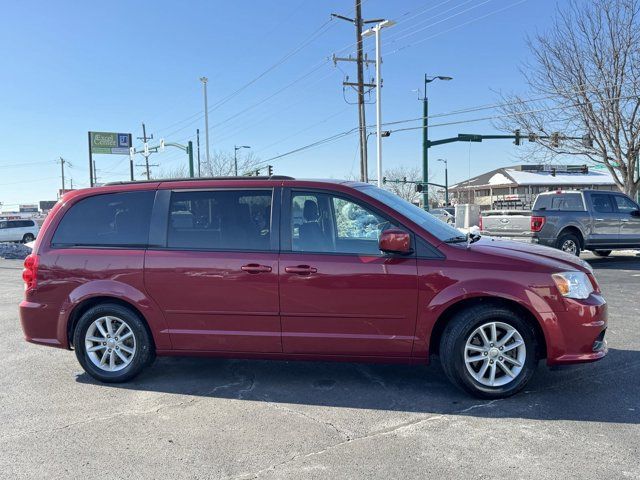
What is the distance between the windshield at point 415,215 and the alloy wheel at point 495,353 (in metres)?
0.84

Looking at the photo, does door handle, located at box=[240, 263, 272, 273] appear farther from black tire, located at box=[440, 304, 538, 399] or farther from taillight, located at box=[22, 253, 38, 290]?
taillight, located at box=[22, 253, 38, 290]

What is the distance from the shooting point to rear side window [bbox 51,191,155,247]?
491cm

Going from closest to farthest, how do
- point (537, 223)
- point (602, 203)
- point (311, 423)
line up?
point (311, 423) → point (537, 223) → point (602, 203)

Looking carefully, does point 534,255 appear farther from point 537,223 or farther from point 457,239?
point 537,223

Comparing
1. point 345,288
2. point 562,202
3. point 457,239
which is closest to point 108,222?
point 345,288

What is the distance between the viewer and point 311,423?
3.96 meters

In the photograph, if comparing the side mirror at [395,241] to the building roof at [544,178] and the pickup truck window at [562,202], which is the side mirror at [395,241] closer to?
the pickup truck window at [562,202]

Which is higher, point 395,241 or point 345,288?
point 395,241

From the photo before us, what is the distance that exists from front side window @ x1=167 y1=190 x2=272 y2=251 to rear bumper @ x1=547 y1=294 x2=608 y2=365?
8.08ft

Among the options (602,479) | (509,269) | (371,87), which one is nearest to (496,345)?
(509,269)

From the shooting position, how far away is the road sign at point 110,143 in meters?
60.4

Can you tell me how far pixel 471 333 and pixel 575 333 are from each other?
0.80m

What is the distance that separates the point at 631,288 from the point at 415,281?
7.27 m

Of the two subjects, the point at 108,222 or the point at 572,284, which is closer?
the point at 572,284
